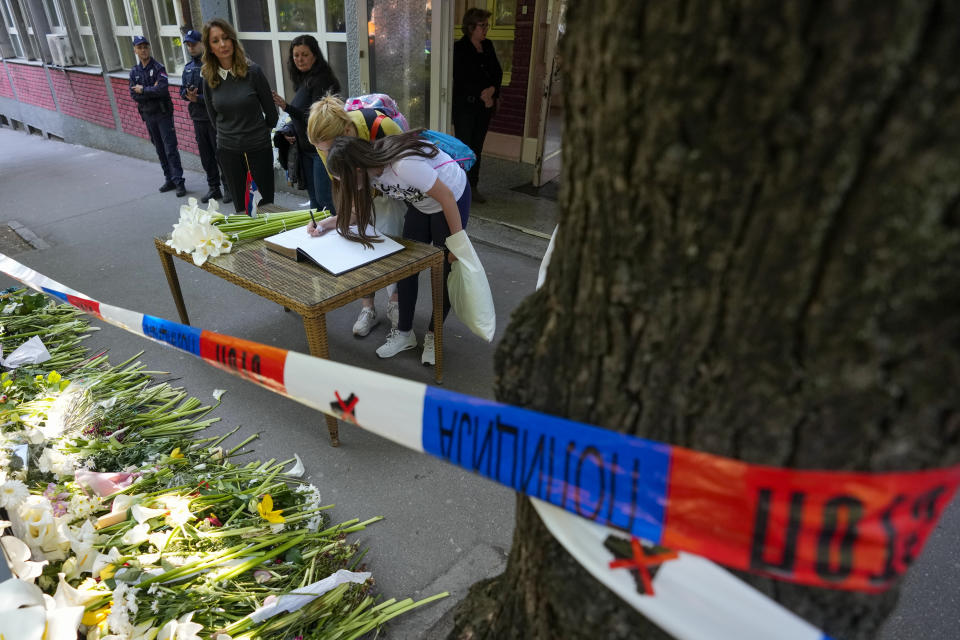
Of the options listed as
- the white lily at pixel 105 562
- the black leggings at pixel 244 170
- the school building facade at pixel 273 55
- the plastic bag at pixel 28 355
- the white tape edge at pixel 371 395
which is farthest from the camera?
the school building facade at pixel 273 55

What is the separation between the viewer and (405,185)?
8.85 feet

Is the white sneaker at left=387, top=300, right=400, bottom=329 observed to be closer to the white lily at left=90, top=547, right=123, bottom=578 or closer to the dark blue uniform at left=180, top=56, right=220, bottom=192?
the white lily at left=90, top=547, right=123, bottom=578

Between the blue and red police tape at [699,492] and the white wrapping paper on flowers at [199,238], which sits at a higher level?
the blue and red police tape at [699,492]

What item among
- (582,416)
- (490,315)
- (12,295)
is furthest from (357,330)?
(582,416)

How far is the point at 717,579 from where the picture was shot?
752mm

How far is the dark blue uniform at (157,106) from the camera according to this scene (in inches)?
248

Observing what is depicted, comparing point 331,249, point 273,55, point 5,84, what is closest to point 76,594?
point 331,249

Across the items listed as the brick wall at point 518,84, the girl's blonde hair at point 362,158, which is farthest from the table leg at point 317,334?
the brick wall at point 518,84

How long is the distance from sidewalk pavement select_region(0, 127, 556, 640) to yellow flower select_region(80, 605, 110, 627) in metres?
0.85

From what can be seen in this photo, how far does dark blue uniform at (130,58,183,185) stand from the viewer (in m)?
6.29

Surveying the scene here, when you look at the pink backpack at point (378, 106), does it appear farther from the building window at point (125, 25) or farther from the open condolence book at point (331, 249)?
the building window at point (125, 25)

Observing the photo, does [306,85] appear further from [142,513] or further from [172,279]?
[142,513]

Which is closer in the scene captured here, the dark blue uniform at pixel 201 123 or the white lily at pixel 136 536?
the white lily at pixel 136 536

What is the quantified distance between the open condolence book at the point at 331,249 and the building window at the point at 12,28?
12.2m
